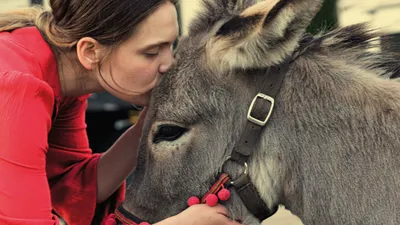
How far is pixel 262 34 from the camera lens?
7.09ft

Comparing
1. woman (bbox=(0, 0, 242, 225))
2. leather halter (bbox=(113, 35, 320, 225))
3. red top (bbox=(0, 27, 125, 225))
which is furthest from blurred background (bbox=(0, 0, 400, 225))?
leather halter (bbox=(113, 35, 320, 225))

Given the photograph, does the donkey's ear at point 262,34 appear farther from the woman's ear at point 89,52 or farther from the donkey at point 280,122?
the woman's ear at point 89,52

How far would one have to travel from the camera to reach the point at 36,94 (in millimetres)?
2236

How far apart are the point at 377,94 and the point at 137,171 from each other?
3.36 feet

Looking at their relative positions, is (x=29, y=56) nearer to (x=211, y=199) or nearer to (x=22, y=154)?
(x=22, y=154)

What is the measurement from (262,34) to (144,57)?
21.1 inches

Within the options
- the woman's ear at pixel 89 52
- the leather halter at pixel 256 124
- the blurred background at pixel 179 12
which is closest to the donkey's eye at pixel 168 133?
the leather halter at pixel 256 124

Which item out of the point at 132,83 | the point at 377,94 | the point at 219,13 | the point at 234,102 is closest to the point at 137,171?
the point at 132,83

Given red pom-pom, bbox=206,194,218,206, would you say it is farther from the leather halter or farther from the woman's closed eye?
the woman's closed eye

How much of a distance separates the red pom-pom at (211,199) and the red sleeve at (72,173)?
2.99 feet

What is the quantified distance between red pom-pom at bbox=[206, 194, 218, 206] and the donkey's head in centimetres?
4

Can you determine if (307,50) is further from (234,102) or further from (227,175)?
(227,175)

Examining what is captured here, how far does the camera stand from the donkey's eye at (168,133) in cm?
234

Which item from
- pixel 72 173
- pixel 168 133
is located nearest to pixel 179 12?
pixel 72 173
